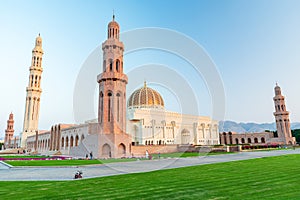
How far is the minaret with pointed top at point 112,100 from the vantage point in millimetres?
28188

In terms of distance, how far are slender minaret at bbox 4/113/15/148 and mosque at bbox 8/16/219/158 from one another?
2545 centimetres

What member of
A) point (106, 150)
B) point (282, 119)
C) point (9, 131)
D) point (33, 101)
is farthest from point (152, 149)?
point (9, 131)

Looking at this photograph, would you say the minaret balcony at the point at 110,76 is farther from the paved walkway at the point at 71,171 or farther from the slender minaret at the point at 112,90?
the paved walkway at the point at 71,171

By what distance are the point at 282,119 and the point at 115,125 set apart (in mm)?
49564

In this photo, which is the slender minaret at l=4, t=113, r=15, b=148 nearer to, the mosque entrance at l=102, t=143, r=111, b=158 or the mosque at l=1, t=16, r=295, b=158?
the mosque at l=1, t=16, r=295, b=158

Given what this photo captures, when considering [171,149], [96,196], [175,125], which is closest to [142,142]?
[175,125]

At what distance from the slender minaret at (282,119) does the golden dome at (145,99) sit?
1241 inches

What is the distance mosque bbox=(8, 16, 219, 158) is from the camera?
29.2 m

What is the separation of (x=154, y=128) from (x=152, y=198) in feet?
153

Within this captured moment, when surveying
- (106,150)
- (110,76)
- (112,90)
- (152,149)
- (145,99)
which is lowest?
(152,149)

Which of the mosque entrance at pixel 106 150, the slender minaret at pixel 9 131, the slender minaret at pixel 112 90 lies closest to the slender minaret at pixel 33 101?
the slender minaret at pixel 9 131

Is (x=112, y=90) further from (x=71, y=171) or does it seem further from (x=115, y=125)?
(x=71, y=171)

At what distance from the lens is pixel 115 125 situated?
29.1 m

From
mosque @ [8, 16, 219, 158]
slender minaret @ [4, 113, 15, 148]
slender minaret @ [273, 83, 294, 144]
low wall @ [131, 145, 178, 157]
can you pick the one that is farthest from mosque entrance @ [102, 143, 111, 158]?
slender minaret @ [4, 113, 15, 148]
